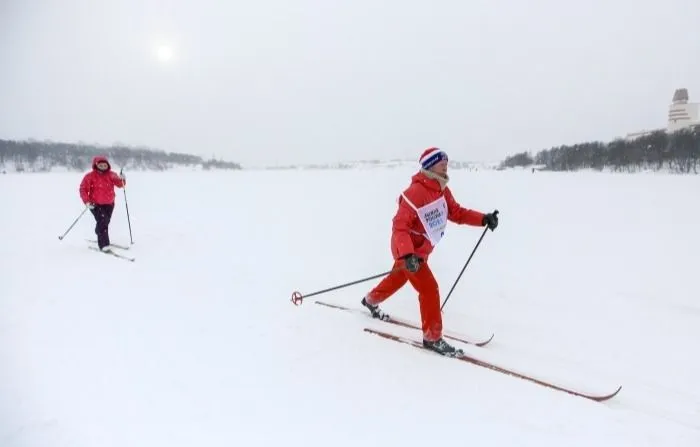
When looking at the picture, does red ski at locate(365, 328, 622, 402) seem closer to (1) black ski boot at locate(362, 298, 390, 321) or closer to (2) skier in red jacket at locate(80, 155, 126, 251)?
(1) black ski boot at locate(362, 298, 390, 321)

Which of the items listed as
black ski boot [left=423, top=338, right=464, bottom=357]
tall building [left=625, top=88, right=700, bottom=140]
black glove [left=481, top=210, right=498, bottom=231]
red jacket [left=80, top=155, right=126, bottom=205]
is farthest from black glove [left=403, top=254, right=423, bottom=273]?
tall building [left=625, top=88, right=700, bottom=140]

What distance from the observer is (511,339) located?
14.5 feet

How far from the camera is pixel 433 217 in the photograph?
3973 millimetres

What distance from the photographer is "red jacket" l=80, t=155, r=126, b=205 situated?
26.9 ft

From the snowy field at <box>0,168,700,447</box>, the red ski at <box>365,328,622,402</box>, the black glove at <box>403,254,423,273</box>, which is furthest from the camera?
the black glove at <box>403,254,423,273</box>

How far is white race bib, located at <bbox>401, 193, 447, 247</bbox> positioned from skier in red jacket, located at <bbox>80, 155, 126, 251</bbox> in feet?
22.7

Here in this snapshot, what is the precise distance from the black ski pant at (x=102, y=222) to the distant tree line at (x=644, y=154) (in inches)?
2331

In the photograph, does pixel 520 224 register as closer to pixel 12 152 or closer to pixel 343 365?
pixel 343 365

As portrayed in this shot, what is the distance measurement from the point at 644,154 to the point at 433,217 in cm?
7184

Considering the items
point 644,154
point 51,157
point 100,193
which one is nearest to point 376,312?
point 100,193

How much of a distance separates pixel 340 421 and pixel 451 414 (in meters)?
0.81

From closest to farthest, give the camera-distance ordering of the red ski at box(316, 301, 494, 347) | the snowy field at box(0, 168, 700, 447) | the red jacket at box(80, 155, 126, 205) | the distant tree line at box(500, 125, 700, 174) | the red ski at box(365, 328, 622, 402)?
the snowy field at box(0, 168, 700, 447) → the red ski at box(365, 328, 622, 402) → the red ski at box(316, 301, 494, 347) → the red jacket at box(80, 155, 126, 205) → the distant tree line at box(500, 125, 700, 174)

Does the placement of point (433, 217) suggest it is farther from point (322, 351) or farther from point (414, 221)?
point (322, 351)

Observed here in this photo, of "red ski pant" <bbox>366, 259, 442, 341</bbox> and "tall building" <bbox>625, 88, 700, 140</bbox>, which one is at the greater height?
"tall building" <bbox>625, 88, 700, 140</bbox>
